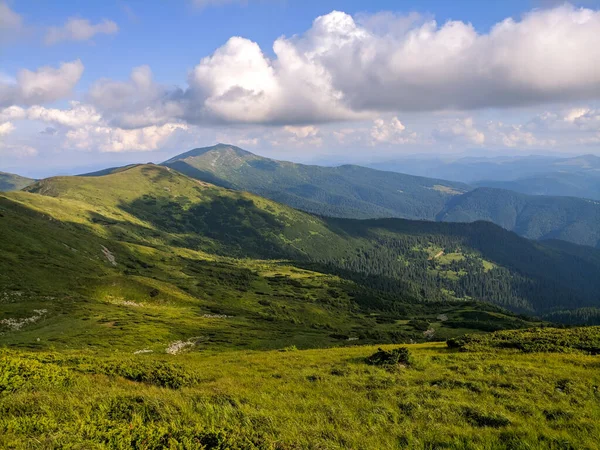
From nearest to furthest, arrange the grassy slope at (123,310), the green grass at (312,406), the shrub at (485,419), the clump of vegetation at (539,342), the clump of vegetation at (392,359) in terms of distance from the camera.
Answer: the green grass at (312,406), the shrub at (485,419), the clump of vegetation at (392,359), the clump of vegetation at (539,342), the grassy slope at (123,310)

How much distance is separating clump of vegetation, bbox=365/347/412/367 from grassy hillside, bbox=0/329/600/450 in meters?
0.39

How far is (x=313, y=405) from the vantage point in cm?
1794

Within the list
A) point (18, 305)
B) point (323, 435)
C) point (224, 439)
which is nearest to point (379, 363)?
point (323, 435)

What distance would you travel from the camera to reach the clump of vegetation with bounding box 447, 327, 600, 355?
1171 inches

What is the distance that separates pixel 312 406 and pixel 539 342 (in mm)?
25138

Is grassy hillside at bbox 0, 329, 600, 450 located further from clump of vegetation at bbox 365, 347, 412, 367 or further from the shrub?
clump of vegetation at bbox 365, 347, 412, 367

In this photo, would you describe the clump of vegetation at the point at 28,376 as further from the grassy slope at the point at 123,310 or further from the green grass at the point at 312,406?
the grassy slope at the point at 123,310

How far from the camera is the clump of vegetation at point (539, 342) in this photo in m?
29.7

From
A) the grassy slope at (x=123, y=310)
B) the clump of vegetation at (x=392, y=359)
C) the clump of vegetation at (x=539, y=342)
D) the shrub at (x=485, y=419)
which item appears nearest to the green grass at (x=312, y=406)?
the shrub at (x=485, y=419)

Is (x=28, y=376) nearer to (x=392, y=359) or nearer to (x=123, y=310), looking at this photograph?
(x=392, y=359)

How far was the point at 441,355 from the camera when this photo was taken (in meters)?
30.4

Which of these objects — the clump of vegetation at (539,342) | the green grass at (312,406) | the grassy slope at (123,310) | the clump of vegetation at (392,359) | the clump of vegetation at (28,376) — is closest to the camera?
the green grass at (312,406)

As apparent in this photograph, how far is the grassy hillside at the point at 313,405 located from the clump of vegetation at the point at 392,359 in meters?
0.39

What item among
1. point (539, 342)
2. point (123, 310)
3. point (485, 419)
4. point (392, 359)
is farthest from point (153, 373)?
point (123, 310)
